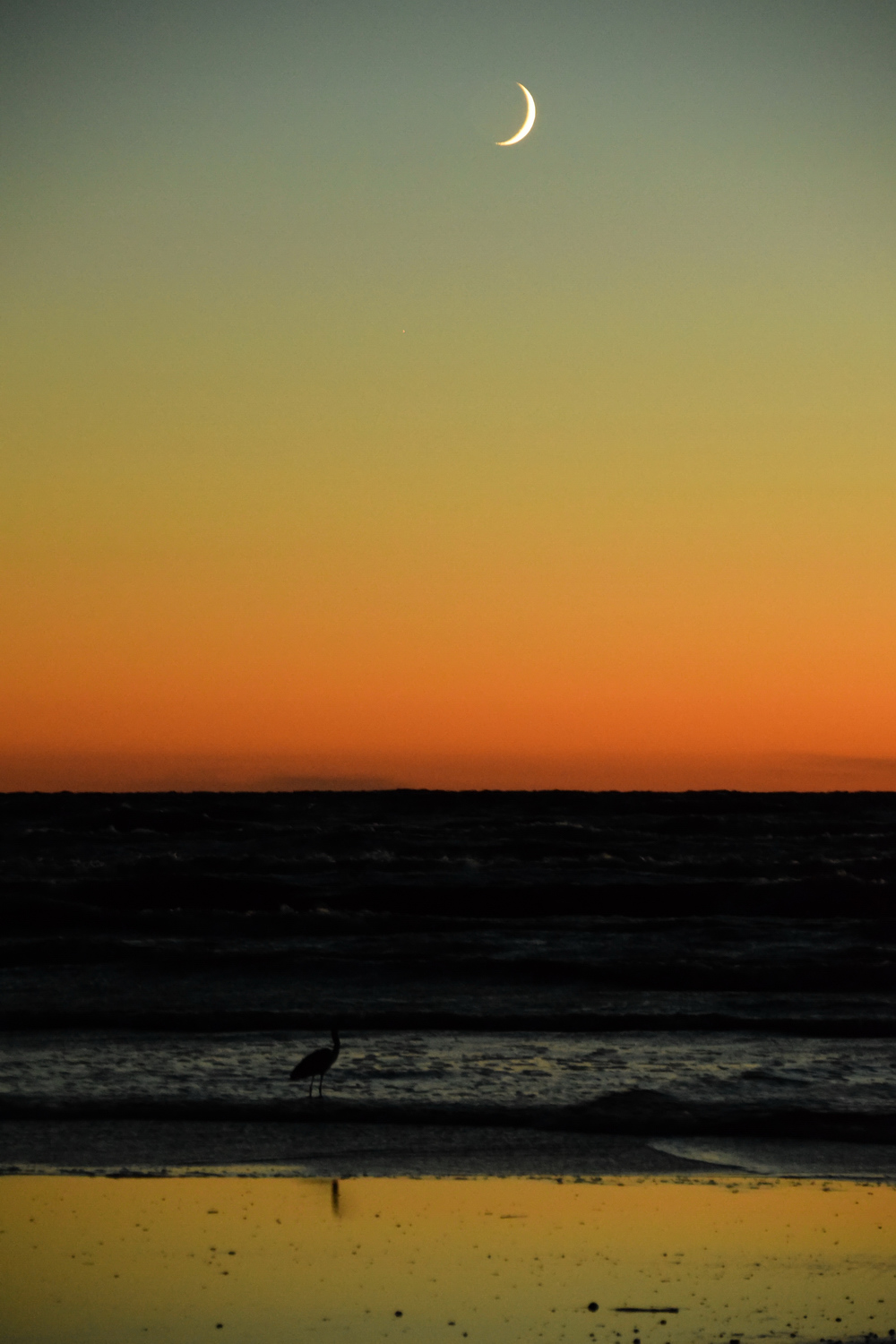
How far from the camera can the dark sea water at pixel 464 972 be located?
1118 centimetres

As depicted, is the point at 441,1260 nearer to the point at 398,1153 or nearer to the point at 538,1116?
the point at 398,1153

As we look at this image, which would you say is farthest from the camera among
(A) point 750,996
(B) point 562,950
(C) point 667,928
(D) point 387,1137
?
(C) point 667,928

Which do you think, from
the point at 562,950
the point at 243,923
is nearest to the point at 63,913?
the point at 243,923

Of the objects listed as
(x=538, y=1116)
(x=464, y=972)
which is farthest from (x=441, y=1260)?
(x=464, y=972)

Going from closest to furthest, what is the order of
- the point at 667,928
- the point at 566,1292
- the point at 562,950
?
1. the point at 566,1292
2. the point at 562,950
3. the point at 667,928

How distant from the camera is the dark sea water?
11180 millimetres

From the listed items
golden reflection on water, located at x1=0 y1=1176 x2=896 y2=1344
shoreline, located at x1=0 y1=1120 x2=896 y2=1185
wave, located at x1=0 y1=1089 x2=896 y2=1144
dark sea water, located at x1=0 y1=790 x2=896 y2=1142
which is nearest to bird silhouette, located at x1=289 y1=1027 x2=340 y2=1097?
dark sea water, located at x1=0 y1=790 x2=896 y2=1142

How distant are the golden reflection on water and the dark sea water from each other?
204 cm

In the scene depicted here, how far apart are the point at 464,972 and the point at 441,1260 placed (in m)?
12.6

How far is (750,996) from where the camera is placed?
1761 centimetres

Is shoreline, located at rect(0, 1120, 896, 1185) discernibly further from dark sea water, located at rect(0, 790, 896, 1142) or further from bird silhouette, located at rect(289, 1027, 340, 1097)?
bird silhouette, located at rect(289, 1027, 340, 1097)

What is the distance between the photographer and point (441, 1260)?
23.2 ft

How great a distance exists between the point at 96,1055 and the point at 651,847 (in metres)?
27.5

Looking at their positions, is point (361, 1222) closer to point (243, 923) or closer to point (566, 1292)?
point (566, 1292)
